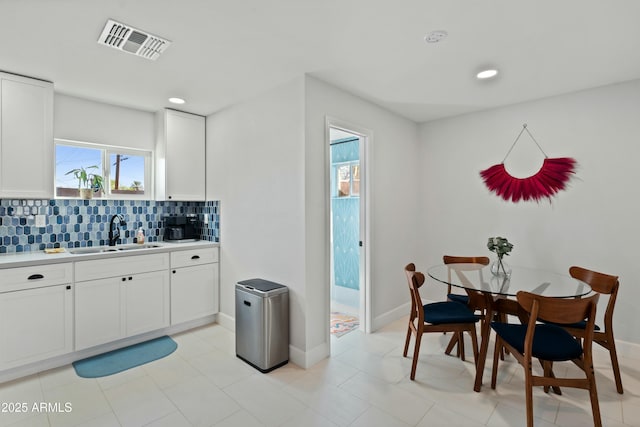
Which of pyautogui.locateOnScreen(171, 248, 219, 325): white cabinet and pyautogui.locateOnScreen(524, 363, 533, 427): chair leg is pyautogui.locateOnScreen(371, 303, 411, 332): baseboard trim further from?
pyautogui.locateOnScreen(171, 248, 219, 325): white cabinet

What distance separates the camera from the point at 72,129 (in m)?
3.27

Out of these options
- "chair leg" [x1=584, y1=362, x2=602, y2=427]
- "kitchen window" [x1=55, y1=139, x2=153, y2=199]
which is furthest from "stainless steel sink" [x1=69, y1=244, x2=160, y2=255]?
"chair leg" [x1=584, y1=362, x2=602, y2=427]

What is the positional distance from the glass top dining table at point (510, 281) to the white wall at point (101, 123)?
3.58 meters

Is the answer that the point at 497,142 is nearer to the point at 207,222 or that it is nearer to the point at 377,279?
the point at 377,279

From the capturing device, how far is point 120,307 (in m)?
3.03

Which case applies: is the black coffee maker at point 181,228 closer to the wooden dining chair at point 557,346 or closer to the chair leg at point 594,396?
the wooden dining chair at point 557,346

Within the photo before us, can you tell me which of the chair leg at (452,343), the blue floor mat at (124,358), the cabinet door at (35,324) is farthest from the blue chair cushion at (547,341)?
the cabinet door at (35,324)

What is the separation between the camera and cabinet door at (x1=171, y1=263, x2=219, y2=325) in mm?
3424

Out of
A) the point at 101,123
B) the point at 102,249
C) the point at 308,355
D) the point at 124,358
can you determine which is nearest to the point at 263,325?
the point at 308,355

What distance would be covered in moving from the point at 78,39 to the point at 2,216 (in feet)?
6.26

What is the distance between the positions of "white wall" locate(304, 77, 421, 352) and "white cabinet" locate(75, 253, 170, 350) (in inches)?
65.7

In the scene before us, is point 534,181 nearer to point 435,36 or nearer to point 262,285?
point 435,36

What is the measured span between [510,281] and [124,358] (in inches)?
135

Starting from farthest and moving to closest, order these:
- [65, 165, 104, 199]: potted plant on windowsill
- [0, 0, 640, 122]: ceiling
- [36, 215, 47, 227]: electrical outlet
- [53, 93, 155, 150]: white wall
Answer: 1. [65, 165, 104, 199]: potted plant on windowsill
2. [53, 93, 155, 150]: white wall
3. [36, 215, 47, 227]: electrical outlet
4. [0, 0, 640, 122]: ceiling
